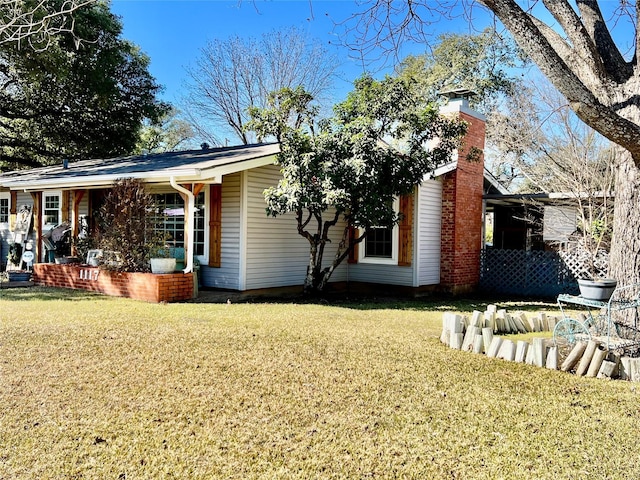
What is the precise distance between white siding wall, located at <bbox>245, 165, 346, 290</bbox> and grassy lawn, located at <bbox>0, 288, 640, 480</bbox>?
3.96m

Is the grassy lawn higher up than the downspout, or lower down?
lower down

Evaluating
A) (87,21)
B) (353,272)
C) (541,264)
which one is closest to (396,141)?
(353,272)

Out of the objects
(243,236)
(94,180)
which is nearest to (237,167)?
(243,236)

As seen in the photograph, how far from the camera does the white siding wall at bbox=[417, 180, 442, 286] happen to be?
1195cm

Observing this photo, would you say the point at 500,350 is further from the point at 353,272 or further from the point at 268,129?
the point at 353,272

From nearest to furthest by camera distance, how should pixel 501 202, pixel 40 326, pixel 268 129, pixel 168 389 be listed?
pixel 168 389, pixel 40 326, pixel 268 129, pixel 501 202

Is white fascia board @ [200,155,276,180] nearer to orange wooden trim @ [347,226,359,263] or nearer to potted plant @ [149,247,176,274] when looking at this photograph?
potted plant @ [149,247,176,274]

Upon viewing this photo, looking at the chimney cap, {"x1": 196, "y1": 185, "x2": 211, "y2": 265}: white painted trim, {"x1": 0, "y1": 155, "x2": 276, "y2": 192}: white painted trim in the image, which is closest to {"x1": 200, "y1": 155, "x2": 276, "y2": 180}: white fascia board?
{"x1": 0, "y1": 155, "x2": 276, "y2": 192}: white painted trim

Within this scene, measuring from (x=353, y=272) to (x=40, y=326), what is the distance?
7.63 meters

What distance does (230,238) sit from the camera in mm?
10500

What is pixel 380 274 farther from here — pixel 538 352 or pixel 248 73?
pixel 248 73

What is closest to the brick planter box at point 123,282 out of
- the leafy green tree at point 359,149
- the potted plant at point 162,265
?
the potted plant at point 162,265

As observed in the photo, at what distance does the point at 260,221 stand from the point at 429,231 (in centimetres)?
417

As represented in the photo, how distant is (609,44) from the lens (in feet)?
19.5
